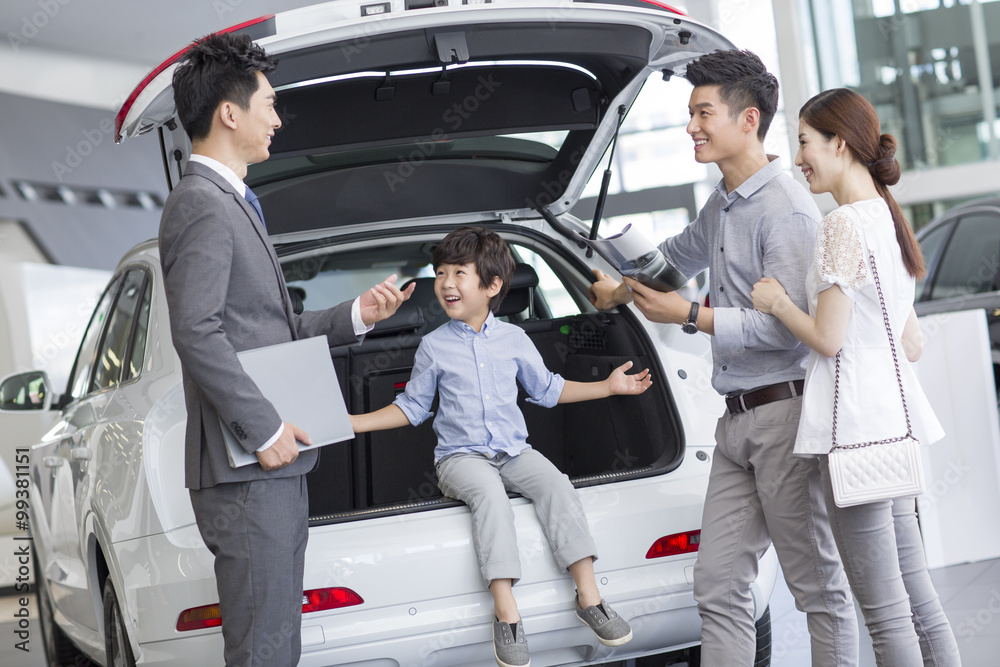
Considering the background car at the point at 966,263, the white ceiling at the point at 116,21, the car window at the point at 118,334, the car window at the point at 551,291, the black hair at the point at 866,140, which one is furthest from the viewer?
the white ceiling at the point at 116,21

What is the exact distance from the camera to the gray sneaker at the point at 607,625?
6.72ft

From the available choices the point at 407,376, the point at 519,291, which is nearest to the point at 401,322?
the point at 407,376

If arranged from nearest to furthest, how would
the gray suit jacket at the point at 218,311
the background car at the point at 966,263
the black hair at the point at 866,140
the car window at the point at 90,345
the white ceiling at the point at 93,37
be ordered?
the gray suit jacket at the point at 218,311 < the black hair at the point at 866,140 < the car window at the point at 90,345 < the background car at the point at 966,263 < the white ceiling at the point at 93,37

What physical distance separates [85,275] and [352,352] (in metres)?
6.49

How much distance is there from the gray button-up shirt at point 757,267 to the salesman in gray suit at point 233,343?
0.97 metres

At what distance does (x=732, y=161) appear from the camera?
2082 mm

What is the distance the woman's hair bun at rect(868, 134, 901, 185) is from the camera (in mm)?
1897

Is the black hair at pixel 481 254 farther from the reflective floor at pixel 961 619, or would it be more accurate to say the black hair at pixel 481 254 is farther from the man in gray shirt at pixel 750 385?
the reflective floor at pixel 961 619

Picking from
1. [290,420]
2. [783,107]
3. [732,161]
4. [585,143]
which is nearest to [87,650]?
[290,420]

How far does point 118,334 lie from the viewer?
2857 mm

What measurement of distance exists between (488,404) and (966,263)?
402 cm

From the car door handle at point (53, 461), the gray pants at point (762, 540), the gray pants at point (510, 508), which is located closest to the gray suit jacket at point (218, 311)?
the gray pants at point (510, 508)

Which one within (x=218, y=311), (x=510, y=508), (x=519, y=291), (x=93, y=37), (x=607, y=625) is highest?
(x=93, y=37)

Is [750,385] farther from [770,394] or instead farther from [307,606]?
[307,606]
